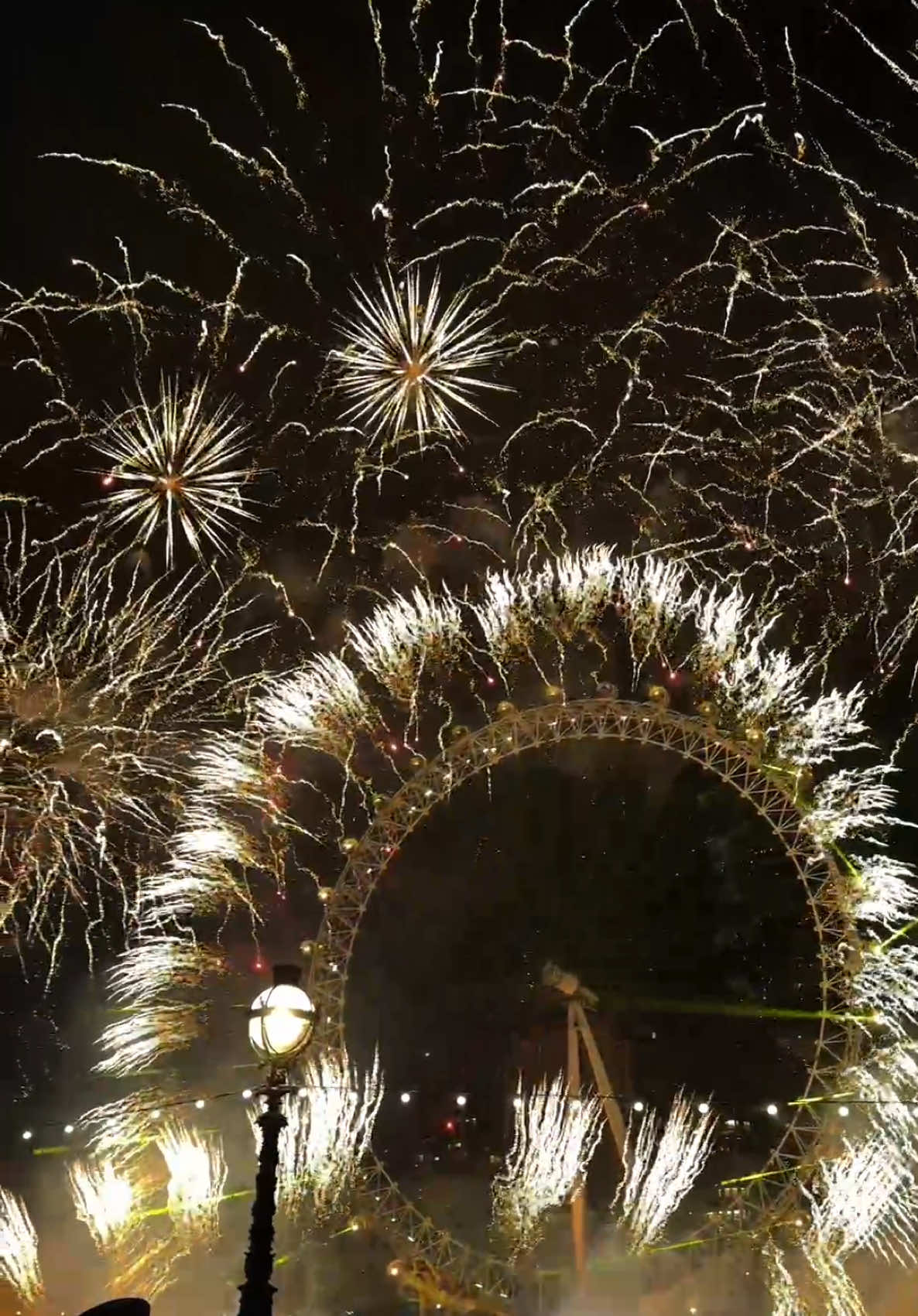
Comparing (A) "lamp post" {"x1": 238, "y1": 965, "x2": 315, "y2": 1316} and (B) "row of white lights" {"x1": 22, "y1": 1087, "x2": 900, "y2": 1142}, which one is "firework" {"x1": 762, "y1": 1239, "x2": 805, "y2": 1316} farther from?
(A) "lamp post" {"x1": 238, "y1": 965, "x2": 315, "y2": 1316}

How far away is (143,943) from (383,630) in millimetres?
4380

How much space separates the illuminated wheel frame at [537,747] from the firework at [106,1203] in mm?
3611

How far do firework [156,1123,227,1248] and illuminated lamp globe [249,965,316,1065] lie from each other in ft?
27.7

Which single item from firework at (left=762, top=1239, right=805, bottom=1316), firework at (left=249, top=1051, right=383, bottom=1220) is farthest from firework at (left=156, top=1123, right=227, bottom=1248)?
firework at (left=762, top=1239, right=805, bottom=1316)

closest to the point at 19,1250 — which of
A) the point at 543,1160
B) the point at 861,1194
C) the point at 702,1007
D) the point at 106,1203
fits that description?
the point at 106,1203

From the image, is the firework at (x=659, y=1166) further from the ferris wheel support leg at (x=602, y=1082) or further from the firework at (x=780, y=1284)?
the firework at (x=780, y=1284)

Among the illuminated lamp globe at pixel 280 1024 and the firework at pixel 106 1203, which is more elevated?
the illuminated lamp globe at pixel 280 1024

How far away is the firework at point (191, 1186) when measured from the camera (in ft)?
43.7

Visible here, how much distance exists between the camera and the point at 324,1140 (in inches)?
470

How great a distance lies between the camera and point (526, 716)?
518 inches

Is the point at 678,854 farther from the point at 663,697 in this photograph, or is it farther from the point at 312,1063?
the point at 312,1063

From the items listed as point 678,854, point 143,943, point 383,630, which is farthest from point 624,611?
point 143,943

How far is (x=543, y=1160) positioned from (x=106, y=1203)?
18.2 ft

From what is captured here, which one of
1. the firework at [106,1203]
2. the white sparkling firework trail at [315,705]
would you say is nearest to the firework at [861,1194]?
the white sparkling firework trail at [315,705]
